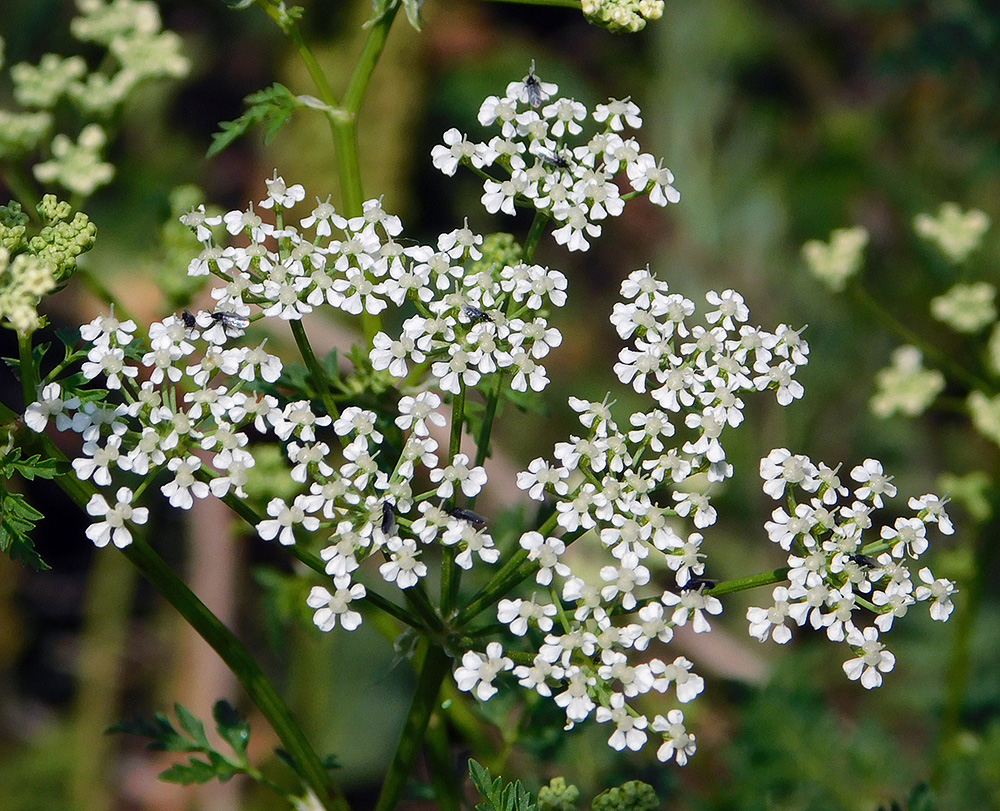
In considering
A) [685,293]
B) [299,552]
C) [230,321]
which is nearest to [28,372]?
[230,321]

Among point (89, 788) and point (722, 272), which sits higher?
point (722, 272)

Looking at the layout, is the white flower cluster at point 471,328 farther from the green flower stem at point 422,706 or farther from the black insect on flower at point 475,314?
the green flower stem at point 422,706

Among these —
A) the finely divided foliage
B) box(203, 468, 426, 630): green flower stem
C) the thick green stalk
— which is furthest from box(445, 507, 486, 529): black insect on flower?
the thick green stalk

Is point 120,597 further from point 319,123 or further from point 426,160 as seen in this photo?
point 426,160

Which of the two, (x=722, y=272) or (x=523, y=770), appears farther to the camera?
(x=722, y=272)

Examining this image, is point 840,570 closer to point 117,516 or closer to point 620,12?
point 620,12

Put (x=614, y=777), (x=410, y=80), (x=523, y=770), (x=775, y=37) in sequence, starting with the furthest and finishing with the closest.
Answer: (x=775, y=37) → (x=410, y=80) → (x=523, y=770) → (x=614, y=777)

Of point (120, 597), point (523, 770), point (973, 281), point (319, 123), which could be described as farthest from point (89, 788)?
point (973, 281)
